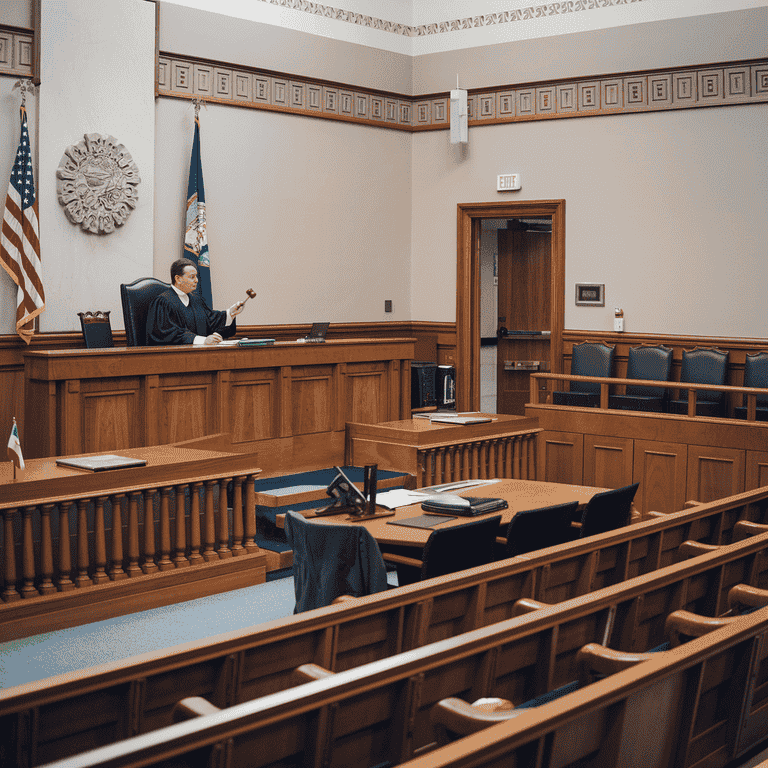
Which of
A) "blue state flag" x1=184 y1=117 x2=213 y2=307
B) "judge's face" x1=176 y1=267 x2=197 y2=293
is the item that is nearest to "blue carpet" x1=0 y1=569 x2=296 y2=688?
"judge's face" x1=176 y1=267 x2=197 y2=293

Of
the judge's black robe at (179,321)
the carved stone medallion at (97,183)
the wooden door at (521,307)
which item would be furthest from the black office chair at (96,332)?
the wooden door at (521,307)

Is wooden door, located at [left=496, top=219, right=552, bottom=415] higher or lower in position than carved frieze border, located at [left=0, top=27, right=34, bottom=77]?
lower

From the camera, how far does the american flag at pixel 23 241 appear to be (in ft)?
22.9

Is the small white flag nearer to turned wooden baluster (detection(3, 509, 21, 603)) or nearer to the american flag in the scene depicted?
turned wooden baluster (detection(3, 509, 21, 603))

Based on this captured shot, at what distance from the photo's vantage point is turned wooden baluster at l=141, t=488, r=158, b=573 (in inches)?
187

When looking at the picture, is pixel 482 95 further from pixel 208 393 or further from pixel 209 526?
pixel 209 526

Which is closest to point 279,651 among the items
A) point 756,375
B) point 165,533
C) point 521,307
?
point 165,533

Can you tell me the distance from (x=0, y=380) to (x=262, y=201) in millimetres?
2942

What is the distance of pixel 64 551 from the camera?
175 inches

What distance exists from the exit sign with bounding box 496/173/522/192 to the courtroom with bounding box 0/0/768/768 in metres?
0.03

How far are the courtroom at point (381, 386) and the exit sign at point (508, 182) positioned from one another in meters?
0.03

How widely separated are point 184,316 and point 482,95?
14.7ft

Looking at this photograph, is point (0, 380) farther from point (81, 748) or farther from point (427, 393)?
point (81, 748)

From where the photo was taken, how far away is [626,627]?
2.73 metres
